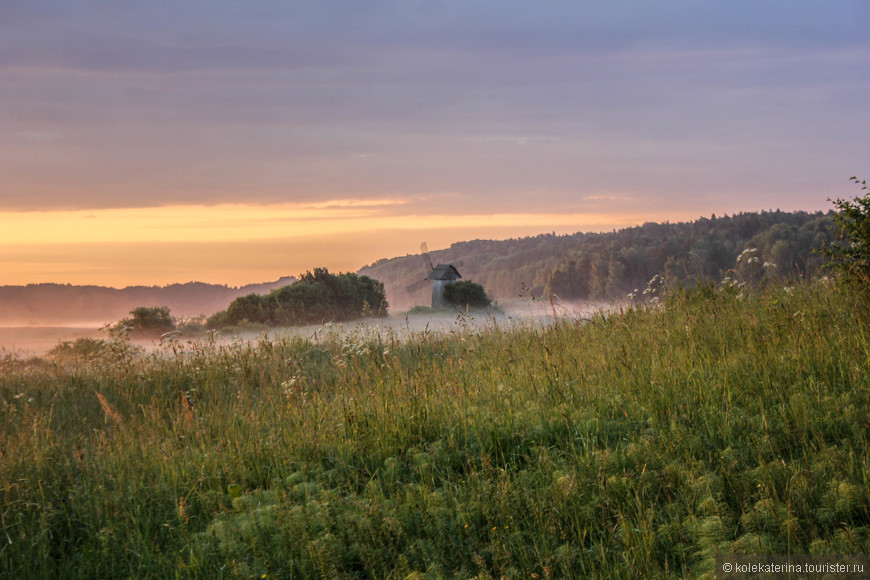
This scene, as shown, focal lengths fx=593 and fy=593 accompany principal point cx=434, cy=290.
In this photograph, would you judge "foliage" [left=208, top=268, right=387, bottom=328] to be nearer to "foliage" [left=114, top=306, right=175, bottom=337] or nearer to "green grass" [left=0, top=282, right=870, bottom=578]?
"foliage" [left=114, top=306, right=175, bottom=337]

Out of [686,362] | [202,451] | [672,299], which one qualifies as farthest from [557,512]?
[672,299]

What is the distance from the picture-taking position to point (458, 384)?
684cm

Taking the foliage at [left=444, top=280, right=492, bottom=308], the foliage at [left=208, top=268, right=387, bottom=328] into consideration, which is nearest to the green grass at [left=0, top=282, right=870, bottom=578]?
the foliage at [left=208, top=268, right=387, bottom=328]

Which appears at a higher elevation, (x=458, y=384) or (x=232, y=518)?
(x=458, y=384)

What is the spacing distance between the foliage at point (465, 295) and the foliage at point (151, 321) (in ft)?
66.3

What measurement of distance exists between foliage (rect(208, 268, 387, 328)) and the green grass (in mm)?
25154

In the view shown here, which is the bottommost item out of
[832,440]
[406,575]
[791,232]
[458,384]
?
[406,575]

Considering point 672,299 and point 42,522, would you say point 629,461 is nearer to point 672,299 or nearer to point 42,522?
point 42,522

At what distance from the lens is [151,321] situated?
1091 inches

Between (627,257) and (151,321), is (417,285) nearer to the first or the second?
(627,257)

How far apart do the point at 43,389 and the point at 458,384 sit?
887cm

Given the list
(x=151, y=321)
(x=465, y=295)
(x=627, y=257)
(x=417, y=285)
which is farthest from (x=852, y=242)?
(x=627, y=257)

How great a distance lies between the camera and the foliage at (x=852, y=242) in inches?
323

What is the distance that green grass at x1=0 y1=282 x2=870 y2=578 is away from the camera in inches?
154
